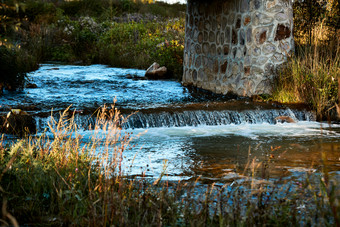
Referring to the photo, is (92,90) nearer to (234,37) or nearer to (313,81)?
(234,37)

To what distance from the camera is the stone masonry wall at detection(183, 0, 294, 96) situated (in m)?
9.29

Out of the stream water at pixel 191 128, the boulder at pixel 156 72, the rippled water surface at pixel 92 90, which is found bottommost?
the stream water at pixel 191 128

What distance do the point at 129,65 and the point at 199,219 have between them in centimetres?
1332

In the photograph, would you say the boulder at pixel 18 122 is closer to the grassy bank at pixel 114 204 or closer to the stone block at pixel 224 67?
the grassy bank at pixel 114 204

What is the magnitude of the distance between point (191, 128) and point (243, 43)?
2641 mm

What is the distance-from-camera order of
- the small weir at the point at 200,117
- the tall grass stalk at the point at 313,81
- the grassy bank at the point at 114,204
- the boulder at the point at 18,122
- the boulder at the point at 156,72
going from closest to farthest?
the grassy bank at the point at 114,204
the boulder at the point at 18,122
the small weir at the point at 200,117
the tall grass stalk at the point at 313,81
the boulder at the point at 156,72

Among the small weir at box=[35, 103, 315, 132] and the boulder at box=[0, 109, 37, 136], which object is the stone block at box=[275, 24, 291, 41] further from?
the boulder at box=[0, 109, 37, 136]

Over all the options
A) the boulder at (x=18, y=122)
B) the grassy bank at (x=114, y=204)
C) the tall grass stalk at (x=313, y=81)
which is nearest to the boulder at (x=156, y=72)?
the tall grass stalk at (x=313, y=81)

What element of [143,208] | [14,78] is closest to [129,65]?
[14,78]

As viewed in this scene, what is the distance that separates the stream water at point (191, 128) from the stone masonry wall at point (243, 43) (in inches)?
24.9

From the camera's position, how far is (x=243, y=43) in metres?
9.55

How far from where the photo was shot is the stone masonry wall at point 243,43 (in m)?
9.29

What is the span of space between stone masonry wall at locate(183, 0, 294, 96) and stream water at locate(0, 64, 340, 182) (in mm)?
633

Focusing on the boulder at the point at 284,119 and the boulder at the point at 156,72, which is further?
the boulder at the point at 156,72
